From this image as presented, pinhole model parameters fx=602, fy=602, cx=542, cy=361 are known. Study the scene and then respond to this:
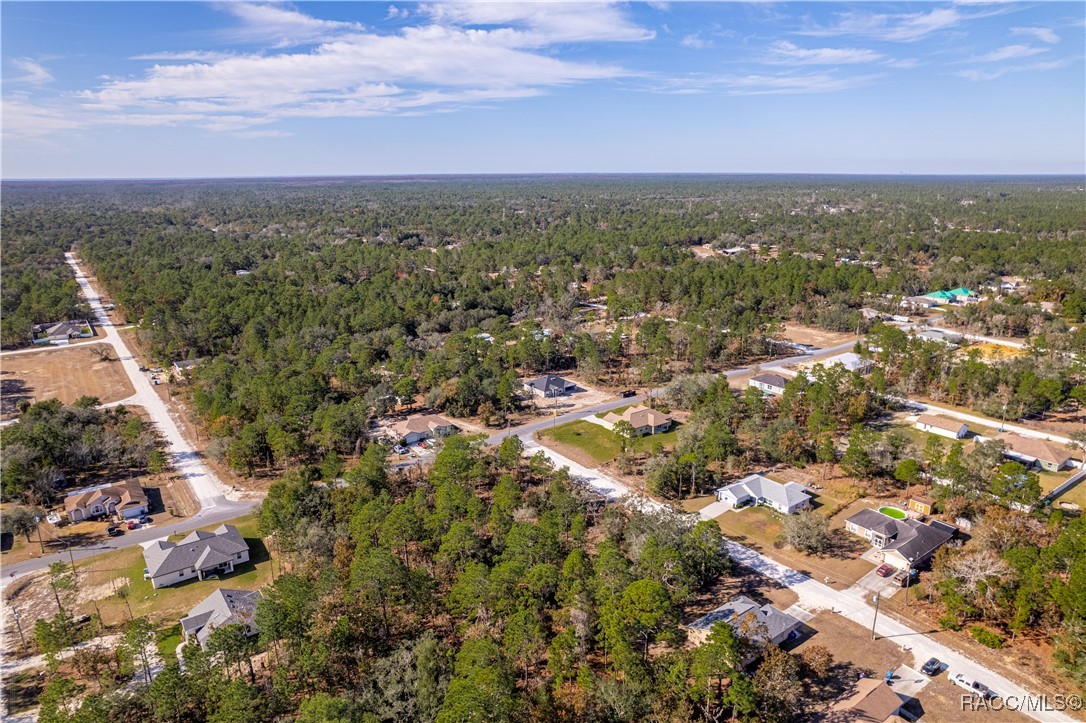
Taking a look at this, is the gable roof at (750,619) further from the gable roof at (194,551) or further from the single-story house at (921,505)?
the gable roof at (194,551)

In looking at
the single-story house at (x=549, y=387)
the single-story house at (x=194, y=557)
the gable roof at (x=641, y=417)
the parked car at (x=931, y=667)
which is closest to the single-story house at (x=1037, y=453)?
the parked car at (x=931, y=667)

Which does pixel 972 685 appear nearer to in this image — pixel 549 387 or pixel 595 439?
pixel 595 439

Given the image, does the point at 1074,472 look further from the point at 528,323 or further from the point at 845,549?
the point at 528,323

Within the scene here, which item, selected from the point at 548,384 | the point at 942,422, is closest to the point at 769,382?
the point at 942,422

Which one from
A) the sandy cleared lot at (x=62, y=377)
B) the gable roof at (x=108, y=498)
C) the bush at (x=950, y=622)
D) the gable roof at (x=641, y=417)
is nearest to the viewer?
the bush at (x=950, y=622)

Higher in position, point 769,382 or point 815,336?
point 815,336

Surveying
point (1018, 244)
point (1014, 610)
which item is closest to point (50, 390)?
point (1014, 610)

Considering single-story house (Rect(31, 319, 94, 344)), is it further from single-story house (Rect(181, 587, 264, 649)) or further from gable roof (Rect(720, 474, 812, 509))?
gable roof (Rect(720, 474, 812, 509))
